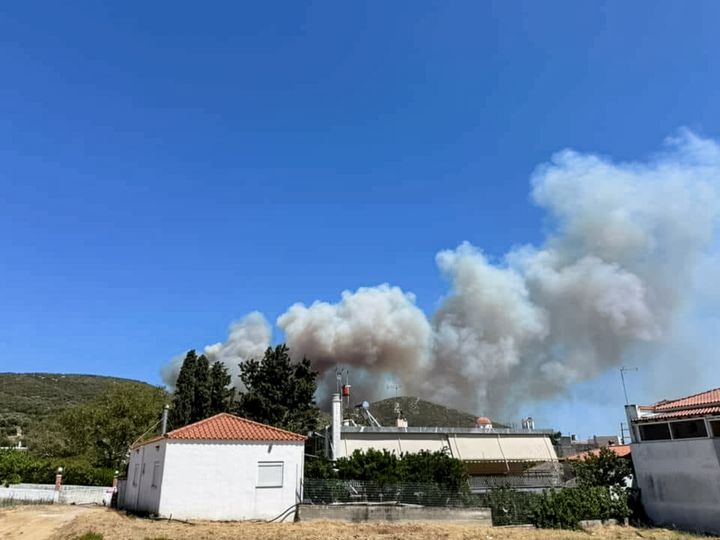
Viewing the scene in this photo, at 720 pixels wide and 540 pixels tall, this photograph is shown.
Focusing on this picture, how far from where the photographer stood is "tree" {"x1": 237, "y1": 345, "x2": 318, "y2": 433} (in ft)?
119

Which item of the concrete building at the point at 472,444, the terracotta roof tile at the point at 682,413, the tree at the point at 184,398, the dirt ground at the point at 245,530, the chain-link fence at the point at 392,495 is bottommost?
the dirt ground at the point at 245,530

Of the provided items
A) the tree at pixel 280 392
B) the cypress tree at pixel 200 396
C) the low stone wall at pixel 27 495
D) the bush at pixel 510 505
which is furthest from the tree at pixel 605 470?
the low stone wall at pixel 27 495

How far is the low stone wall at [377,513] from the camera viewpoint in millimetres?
20578

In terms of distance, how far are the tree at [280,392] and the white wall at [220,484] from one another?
1461cm

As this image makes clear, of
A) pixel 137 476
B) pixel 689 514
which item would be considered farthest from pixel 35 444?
pixel 689 514

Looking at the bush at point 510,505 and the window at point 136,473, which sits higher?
the window at point 136,473

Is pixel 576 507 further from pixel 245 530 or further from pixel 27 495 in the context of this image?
pixel 27 495

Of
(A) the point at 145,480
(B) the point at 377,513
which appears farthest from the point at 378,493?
(A) the point at 145,480

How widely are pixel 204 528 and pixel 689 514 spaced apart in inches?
878

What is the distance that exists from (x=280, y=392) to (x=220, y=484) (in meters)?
16.3

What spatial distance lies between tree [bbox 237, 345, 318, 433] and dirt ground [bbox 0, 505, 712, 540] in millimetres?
14584

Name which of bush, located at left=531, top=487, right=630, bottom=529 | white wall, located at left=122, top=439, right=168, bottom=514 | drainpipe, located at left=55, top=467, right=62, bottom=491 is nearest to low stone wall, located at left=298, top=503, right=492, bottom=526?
bush, located at left=531, top=487, right=630, bottom=529

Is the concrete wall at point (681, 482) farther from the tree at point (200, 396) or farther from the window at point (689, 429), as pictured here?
the tree at point (200, 396)

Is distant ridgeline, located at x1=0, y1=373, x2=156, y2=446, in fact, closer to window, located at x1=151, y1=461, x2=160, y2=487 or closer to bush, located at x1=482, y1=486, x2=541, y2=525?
window, located at x1=151, y1=461, x2=160, y2=487
